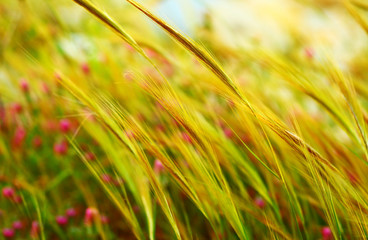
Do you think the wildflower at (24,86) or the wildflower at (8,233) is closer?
the wildflower at (8,233)

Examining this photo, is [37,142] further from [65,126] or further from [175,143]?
[175,143]

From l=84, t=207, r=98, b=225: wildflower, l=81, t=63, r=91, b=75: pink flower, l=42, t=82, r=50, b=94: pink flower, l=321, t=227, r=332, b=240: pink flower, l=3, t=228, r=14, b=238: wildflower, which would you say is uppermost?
l=321, t=227, r=332, b=240: pink flower

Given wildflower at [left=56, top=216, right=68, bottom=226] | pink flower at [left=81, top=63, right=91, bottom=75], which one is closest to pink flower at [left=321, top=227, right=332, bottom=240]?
wildflower at [left=56, top=216, right=68, bottom=226]

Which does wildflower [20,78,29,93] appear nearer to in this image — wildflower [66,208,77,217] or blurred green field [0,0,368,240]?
blurred green field [0,0,368,240]

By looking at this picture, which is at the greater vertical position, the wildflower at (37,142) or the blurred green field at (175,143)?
the blurred green field at (175,143)

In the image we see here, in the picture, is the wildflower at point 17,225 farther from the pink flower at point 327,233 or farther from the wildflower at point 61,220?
the pink flower at point 327,233

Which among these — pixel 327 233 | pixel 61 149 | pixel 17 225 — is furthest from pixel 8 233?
pixel 327 233

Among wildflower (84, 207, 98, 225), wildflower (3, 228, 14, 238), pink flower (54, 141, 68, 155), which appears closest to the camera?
wildflower (84, 207, 98, 225)

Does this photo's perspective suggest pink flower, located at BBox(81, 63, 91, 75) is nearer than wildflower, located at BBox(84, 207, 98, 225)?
No

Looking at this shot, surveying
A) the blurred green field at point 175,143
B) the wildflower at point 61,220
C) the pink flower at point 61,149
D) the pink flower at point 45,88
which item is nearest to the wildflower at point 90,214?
the blurred green field at point 175,143
